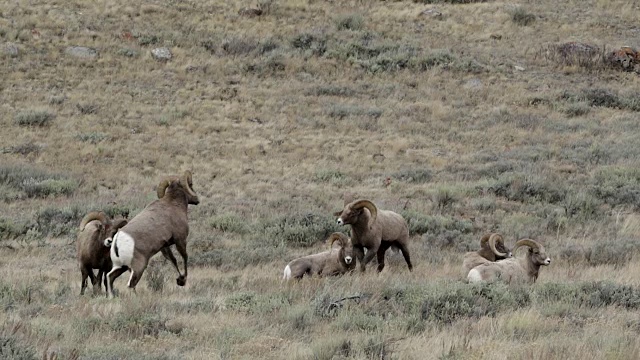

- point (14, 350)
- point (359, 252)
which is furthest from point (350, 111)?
point (14, 350)

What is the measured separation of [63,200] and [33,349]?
14.0 m

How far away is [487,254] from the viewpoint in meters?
12.2

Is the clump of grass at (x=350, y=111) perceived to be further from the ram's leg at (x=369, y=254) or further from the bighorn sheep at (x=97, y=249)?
the bighorn sheep at (x=97, y=249)

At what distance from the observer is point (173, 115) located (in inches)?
1166

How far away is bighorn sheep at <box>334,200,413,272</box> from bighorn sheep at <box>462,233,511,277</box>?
1.19 m

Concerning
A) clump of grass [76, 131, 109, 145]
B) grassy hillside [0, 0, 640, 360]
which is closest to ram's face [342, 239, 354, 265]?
grassy hillside [0, 0, 640, 360]

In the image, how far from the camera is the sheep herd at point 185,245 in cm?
972

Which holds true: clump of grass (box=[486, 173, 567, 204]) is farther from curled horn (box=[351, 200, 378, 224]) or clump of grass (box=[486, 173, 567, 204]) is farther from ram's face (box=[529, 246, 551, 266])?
curled horn (box=[351, 200, 378, 224])

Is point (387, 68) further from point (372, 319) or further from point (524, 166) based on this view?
point (372, 319)

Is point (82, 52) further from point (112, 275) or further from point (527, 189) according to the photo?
point (112, 275)

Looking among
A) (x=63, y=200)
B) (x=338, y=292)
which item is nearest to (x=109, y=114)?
(x=63, y=200)

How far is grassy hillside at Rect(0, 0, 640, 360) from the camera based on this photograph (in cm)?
709

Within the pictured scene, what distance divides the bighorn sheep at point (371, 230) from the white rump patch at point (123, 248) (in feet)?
10.1

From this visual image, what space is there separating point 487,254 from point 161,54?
87.2 ft
